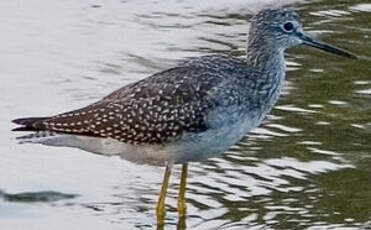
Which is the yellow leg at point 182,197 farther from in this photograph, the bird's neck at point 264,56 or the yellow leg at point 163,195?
the bird's neck at point 264,56

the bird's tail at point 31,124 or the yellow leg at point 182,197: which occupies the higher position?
the bird's tail at point 31,124

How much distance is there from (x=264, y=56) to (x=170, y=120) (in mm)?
907

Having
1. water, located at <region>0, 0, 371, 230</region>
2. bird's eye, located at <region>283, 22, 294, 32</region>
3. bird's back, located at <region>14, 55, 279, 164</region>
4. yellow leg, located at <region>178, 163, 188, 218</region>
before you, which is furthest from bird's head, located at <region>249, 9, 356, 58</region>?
yellow leg, located at <region>178, 163, 188, 218</region>

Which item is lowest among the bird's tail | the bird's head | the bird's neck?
the bird's tail

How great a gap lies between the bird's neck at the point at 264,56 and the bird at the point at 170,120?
9.7 inches

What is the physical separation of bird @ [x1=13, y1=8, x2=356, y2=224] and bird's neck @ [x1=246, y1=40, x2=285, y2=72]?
0.25 m

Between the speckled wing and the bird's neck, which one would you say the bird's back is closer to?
the speckled wing

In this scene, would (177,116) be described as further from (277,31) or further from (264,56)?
(277,31)

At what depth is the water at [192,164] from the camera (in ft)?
32.4

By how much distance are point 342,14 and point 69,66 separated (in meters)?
2.71

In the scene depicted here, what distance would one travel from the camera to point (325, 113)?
11.5 metres

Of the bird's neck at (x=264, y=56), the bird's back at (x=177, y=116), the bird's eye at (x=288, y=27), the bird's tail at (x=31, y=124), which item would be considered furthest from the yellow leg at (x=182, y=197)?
the bird's eye at (x=288, y=27)

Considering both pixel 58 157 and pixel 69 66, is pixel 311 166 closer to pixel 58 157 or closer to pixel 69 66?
pixel 58 157

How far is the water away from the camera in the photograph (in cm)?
988
